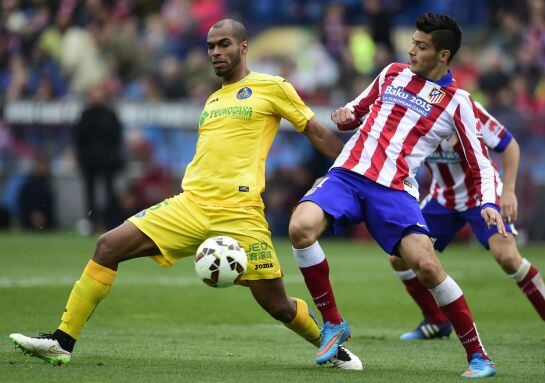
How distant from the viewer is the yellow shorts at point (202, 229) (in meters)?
7.17

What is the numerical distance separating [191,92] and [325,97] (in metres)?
2.71

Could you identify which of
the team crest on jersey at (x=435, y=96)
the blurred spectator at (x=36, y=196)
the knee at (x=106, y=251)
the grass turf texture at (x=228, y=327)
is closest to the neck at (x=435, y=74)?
the team crest on jersey at (x=435, y=96)

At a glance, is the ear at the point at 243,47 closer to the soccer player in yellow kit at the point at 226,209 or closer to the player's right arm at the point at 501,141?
the soccer player in yellow kit at the point at 226,209

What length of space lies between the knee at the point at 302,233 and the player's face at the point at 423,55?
136 cm

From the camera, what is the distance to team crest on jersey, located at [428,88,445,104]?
7516 millimetres

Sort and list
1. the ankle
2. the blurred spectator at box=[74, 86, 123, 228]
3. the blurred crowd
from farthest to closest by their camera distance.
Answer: the blurred crowd
the blurred spectator at box=[74, 86, 123, 228]
the ankle

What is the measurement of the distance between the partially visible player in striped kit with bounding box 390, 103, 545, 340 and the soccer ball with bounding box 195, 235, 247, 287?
2848mm

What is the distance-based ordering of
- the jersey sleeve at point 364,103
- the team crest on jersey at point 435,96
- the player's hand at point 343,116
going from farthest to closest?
1. the jersey sleeve at point 364,103
2. the player's hand at point 343,116
3. the team crest on jersey at point 435,96

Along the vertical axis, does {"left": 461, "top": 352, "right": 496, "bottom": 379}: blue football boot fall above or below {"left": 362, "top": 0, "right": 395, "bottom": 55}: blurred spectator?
below

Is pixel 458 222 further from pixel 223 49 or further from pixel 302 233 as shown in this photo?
pixel 223 49

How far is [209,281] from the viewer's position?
272 inches

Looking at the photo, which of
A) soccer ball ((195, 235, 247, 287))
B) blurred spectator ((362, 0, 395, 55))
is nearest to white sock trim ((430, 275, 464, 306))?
soccer ball ((195, 235, 247, 287))

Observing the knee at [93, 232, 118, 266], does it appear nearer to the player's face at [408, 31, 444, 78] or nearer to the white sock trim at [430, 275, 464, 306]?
the white sock trim at [430, 275, 464, 306]

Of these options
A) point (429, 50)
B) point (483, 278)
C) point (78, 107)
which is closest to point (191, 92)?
point (78, 107)
